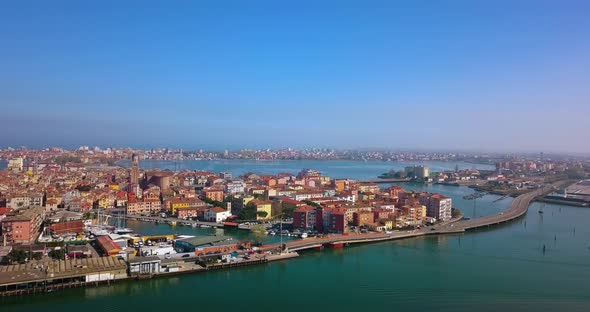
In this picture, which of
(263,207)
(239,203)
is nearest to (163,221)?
(239,203)

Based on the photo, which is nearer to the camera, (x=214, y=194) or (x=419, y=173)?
(x=214, y=194)

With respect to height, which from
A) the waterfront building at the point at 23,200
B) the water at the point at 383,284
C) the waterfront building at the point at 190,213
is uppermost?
the waterfront building at the point at 23,200

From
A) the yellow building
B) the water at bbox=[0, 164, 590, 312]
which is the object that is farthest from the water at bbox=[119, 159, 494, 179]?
the water at bbox=[0, 164, 590, 312]

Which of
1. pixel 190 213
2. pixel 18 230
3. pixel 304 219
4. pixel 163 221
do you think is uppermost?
pixel 18 230

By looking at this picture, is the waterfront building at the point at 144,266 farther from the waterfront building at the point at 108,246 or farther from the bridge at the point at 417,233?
the bridge at the point at 417,233

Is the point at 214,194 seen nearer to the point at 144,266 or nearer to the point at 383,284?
the point at 144,266

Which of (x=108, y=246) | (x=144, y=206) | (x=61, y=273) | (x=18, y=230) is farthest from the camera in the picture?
(x=144, y=206)

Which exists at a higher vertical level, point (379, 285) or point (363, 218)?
point (363, 218)

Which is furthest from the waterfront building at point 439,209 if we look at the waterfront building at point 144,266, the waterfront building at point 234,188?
the waterfront building at point 144,266
